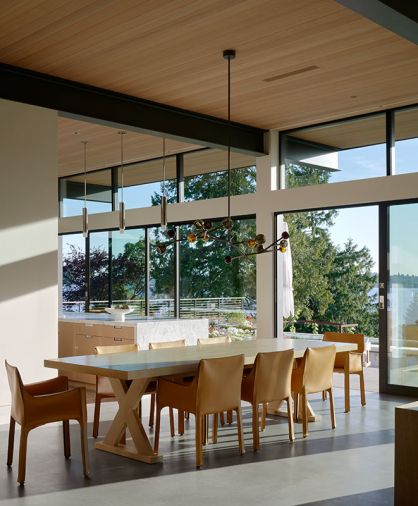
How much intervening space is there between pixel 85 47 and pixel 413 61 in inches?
115

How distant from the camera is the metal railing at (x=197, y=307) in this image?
31.5 ft

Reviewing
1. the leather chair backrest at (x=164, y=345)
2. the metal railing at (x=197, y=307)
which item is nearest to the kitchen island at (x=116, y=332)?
the metal railing at (x=197, y=307)

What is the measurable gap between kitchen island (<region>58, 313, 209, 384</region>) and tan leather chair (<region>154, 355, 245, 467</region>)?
2.74m

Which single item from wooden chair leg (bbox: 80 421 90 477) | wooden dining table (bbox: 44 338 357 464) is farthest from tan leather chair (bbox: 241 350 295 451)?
wooden chair leg (bbox: 80 421 90 477)

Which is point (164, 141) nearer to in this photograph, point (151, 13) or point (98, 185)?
point (98, 185)

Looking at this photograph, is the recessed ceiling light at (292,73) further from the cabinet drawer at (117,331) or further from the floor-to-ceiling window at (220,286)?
the cabinet drawer at (117,331)

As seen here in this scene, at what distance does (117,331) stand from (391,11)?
16.6ft

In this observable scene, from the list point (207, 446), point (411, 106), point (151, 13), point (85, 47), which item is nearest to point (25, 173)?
point (85, 47)

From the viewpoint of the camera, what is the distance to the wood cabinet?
7.93 meters

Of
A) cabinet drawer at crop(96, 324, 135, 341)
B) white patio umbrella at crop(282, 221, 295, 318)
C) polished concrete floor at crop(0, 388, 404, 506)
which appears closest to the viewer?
polished concrete floor at crop(0, 388, 404, 506)

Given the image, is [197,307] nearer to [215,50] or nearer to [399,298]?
[399,298]

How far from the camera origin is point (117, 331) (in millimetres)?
8008

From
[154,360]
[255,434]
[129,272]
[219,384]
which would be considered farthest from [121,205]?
[129,272]

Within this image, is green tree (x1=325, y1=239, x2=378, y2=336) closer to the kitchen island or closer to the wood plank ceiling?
the kitchen island
